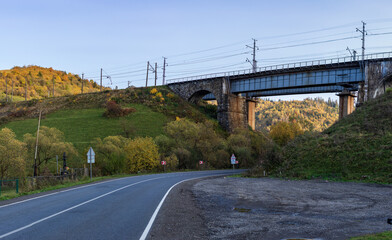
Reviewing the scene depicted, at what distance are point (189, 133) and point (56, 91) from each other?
138 meters

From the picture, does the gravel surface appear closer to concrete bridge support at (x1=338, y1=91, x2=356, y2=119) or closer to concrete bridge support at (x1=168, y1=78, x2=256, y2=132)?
concrete bridge support at (x1=338, y1=91, x2=356, y2=119)

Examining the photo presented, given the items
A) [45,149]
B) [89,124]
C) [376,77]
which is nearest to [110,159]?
[45,149]

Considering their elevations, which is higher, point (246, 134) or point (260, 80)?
point (260, 80)

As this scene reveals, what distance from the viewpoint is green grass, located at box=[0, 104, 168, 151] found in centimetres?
7231

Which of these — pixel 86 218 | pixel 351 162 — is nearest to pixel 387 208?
pixel 86 218

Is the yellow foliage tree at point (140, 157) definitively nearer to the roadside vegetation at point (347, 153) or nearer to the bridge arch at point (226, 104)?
the roadside vegetation at point (347, 153)

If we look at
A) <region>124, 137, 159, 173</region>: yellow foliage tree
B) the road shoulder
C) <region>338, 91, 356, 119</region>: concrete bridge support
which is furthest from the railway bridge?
the road shoulder

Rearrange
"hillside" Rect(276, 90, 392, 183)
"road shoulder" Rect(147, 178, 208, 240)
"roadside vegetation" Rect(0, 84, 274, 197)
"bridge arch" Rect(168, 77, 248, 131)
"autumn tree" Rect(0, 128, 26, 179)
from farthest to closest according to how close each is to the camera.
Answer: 1. "bridge arch" Rect(168, 77, 248, 131)
2. "roadside vegetation" Rect(0, 84, 274, 197)
3. "autumn tree" Rect(0, 128, 26, 179)
4. "hillside" Rect(276, 90, 392, 183)
5. "road shoulder" Rect(147, 178, 208, 240)

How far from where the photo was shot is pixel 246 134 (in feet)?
231

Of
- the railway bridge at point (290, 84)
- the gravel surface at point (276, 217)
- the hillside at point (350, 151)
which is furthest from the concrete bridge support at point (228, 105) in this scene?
the gravel surface at point (276, 217)

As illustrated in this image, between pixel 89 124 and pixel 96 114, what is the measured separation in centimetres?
818

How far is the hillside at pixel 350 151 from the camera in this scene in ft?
86.5

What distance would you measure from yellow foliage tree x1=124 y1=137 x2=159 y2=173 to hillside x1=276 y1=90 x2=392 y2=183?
877 inches

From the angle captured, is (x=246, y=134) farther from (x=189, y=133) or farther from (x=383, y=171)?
(x=383, y=171)
